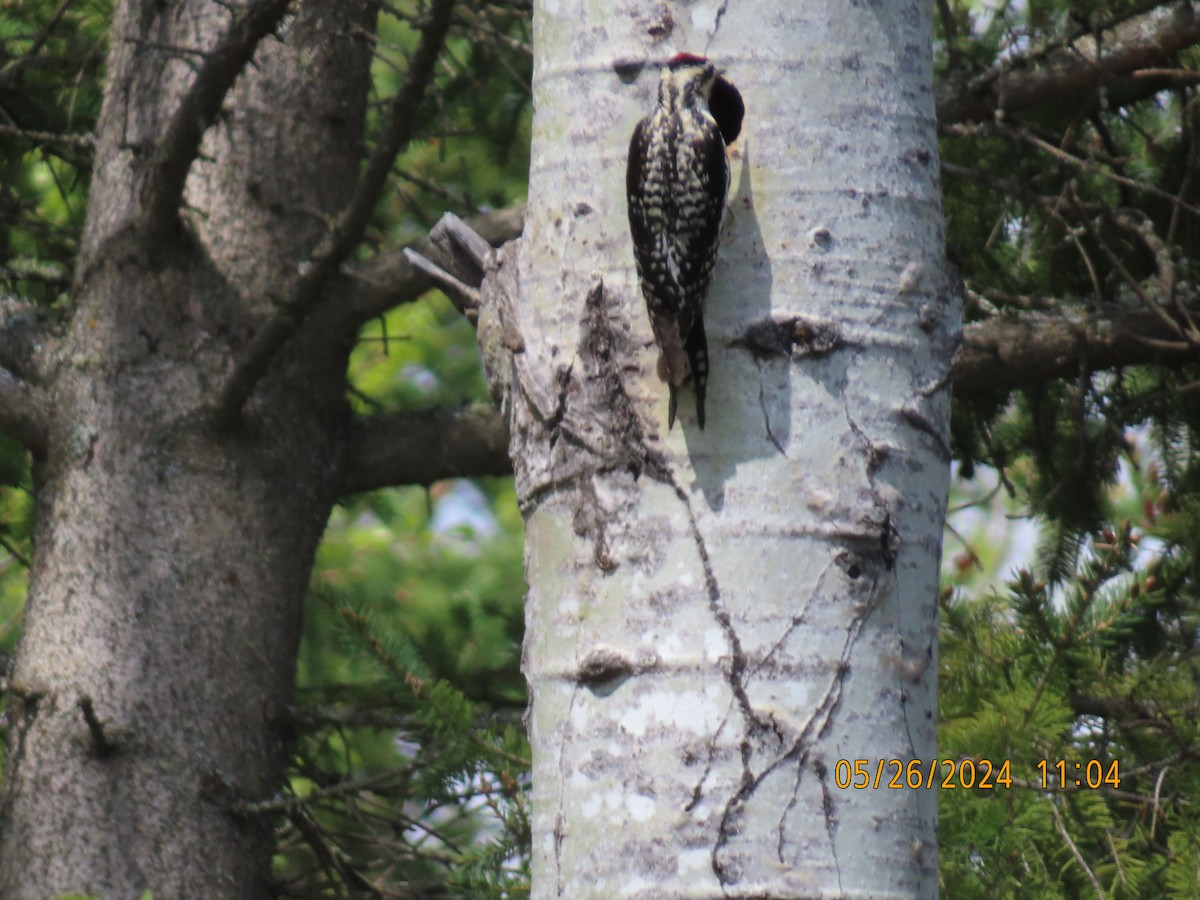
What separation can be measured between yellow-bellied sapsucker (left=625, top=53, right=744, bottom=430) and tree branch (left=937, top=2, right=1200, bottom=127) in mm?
1623

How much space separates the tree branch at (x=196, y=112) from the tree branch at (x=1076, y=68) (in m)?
1.54

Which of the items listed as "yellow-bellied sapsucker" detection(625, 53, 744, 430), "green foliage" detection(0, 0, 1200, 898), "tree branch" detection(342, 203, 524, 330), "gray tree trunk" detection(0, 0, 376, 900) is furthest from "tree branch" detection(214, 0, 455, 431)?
"yellow-bellied sapsucker" detection(625, 53, 744, 430)

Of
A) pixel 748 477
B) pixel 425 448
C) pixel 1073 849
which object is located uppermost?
pixel 425 448

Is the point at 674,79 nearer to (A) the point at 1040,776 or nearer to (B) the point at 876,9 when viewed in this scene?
(B) the point at 876,9

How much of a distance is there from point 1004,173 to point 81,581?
252 centimetres

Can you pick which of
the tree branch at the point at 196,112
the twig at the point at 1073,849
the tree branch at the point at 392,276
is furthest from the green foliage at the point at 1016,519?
the tree branch at the point at 196,112

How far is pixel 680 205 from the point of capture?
5.70 ft

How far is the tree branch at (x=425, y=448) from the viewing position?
355 centimetres

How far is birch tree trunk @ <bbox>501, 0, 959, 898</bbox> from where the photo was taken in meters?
1.58

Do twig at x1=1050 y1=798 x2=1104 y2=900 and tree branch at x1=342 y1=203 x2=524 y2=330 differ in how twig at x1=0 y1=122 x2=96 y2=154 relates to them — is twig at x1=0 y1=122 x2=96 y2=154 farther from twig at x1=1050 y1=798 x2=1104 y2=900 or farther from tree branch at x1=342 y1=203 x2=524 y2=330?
twig at x1=1050 y1=798 x2=1104 y2=900

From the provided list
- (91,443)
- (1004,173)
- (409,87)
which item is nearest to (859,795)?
(409,87)

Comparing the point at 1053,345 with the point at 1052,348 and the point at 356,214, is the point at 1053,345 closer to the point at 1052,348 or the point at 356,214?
the point at 1052,348

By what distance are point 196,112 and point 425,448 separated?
1030mm
